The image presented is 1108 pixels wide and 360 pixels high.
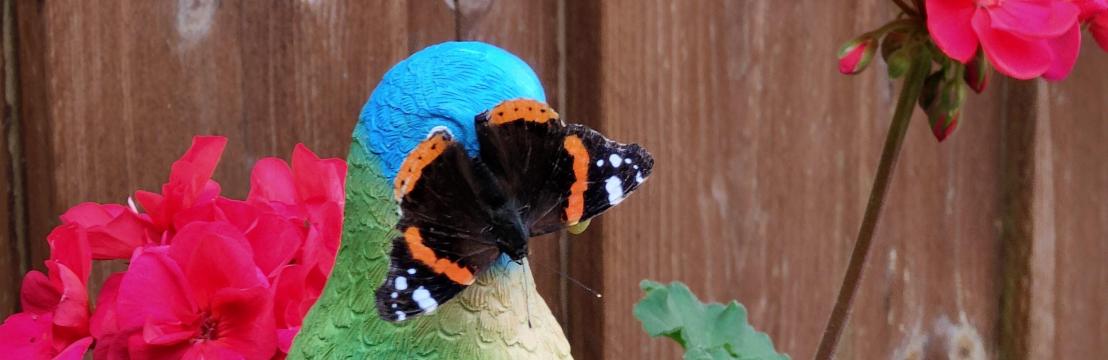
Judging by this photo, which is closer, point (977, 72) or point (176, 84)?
point (977, 72)

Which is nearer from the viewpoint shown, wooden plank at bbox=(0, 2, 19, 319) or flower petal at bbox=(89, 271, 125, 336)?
flower petal at bbox=(89, 271, 125, 336)

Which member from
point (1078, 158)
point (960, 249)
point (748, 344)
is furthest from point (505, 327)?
point (1078, 158)

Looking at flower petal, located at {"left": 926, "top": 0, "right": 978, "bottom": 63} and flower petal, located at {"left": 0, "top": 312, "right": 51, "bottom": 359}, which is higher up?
flower petal, located at {"left": 926, "top": 0, "right": 978, "bottom": 63}

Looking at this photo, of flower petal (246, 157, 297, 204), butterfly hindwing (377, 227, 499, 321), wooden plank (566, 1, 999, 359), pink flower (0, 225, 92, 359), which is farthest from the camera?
wooden plank (566, 1, 999, 359)

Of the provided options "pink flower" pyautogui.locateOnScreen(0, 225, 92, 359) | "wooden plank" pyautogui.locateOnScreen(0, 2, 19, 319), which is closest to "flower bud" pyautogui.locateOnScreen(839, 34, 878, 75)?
"pink flower" pyautogui.locateOnScreen(0, 225, 92, 359)

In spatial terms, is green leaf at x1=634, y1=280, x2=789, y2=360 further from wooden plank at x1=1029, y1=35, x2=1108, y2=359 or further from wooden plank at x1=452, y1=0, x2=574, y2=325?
wooden plank at x1=1029, y1=35, x2=1108, y2=359

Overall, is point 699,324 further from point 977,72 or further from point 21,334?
point 21,334

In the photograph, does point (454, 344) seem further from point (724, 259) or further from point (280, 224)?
point (724, 259)

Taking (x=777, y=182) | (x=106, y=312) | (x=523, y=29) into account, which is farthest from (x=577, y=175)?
(x=777, y=182)
